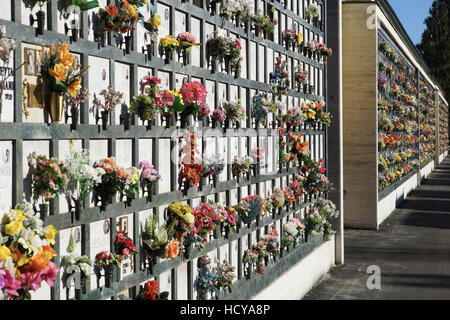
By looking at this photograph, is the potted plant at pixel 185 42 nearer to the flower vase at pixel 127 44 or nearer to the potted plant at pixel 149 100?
the potted plant at pixel 149 100

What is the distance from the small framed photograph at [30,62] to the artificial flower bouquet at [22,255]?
887 millimetres

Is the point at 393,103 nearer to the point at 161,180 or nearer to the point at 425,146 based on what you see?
the point at 425,146

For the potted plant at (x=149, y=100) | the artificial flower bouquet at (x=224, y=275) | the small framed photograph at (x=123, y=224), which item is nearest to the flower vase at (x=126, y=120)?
the potted plant at (x=149, y=100)

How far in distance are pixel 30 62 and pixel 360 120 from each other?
13.0m

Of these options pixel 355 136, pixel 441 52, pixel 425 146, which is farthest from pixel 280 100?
pixel 441 52

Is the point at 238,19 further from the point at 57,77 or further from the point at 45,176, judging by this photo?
the point at 45,176

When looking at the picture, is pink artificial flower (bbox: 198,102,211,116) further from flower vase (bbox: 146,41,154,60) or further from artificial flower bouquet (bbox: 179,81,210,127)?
flower vase (bbox: 146,41,154,60)

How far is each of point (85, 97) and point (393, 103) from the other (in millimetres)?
16591

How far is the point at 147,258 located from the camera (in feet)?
18.1

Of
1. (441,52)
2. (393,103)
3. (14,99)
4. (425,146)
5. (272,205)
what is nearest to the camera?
(14,99)

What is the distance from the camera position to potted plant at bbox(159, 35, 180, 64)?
18.6ft

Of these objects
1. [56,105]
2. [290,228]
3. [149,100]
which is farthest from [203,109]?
[290,228]

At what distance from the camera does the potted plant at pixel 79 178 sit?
4406 mm

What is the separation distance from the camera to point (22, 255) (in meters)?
3.70
